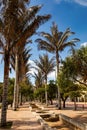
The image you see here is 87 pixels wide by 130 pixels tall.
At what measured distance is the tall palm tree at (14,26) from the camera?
16328 mm

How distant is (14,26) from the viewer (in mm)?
16844

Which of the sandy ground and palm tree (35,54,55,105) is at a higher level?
palm tree (35,54,55,105)

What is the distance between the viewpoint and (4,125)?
15.8 m

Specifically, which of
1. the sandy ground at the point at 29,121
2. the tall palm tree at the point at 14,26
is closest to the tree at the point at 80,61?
the sandy ground at the point at 29,121

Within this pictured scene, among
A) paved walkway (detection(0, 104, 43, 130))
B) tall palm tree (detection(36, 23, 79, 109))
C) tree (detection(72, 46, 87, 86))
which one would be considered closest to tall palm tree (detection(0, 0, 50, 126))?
paved walkway (detection(0, 104, 43, 130))

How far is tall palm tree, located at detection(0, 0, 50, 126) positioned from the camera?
53.6ft

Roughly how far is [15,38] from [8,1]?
2.60 metres

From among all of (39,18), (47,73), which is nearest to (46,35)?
(47,73)

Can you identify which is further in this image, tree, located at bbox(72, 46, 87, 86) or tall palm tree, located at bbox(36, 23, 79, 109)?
tall palm tree, located at bbox(36, 23, 79, 109)

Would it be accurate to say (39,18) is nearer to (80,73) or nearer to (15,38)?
(15,38)

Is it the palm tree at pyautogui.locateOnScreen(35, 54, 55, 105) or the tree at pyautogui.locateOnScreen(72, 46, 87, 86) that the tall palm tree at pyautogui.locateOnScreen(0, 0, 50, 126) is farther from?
the palm tree at pyautogui.locateOnScreen(35, 54, 55, 105)

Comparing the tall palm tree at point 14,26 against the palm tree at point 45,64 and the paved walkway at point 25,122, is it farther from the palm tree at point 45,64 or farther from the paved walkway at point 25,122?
the palm tree at point 45,64

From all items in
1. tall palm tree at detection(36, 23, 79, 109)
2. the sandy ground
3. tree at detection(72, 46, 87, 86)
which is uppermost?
tall palm tree at detection(36, 23, 79, 109)

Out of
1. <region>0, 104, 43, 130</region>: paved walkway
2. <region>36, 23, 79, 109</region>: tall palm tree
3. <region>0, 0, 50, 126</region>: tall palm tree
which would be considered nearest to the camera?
<region>0, 104, 43, 130</region>: paved walkway
